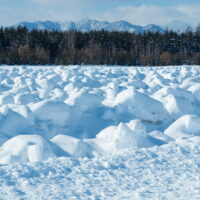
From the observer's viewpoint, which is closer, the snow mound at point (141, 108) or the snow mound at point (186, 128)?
the snow mound at point (186, 128)

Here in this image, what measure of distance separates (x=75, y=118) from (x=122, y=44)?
30.7 meters

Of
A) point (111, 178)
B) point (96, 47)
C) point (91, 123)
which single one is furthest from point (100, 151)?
point (96, 47)

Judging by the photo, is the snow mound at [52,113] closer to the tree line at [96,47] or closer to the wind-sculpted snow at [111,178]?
the wind-sculpted snow at [111,178]

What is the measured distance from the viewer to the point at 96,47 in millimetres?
29953

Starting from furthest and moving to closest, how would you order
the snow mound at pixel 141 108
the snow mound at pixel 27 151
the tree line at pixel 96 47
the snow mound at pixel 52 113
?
the tree line at pixel 96 47 → the snow mound at pixel 141 108 → the snow mound at pixel 52 113 → the snow mound at pixel 27 151

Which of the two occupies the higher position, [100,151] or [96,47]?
[96,47]

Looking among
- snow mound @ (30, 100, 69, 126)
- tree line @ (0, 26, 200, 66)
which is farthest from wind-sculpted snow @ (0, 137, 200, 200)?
tree line @ (0, 26, 200, 66)

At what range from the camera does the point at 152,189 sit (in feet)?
9.65

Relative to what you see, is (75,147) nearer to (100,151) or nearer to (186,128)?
Result: (100,151)

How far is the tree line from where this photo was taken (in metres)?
26.9

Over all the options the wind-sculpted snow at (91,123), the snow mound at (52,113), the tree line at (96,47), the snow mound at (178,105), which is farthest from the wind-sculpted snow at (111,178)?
the tree line at (96,47)

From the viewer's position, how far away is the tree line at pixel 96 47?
26.9 meters

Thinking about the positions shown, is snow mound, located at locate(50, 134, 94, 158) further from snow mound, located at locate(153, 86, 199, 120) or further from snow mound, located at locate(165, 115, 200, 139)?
Answer: snow mound, located at locate(153, 86, 199, 120)

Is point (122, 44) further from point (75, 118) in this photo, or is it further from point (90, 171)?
point (90, 171)
